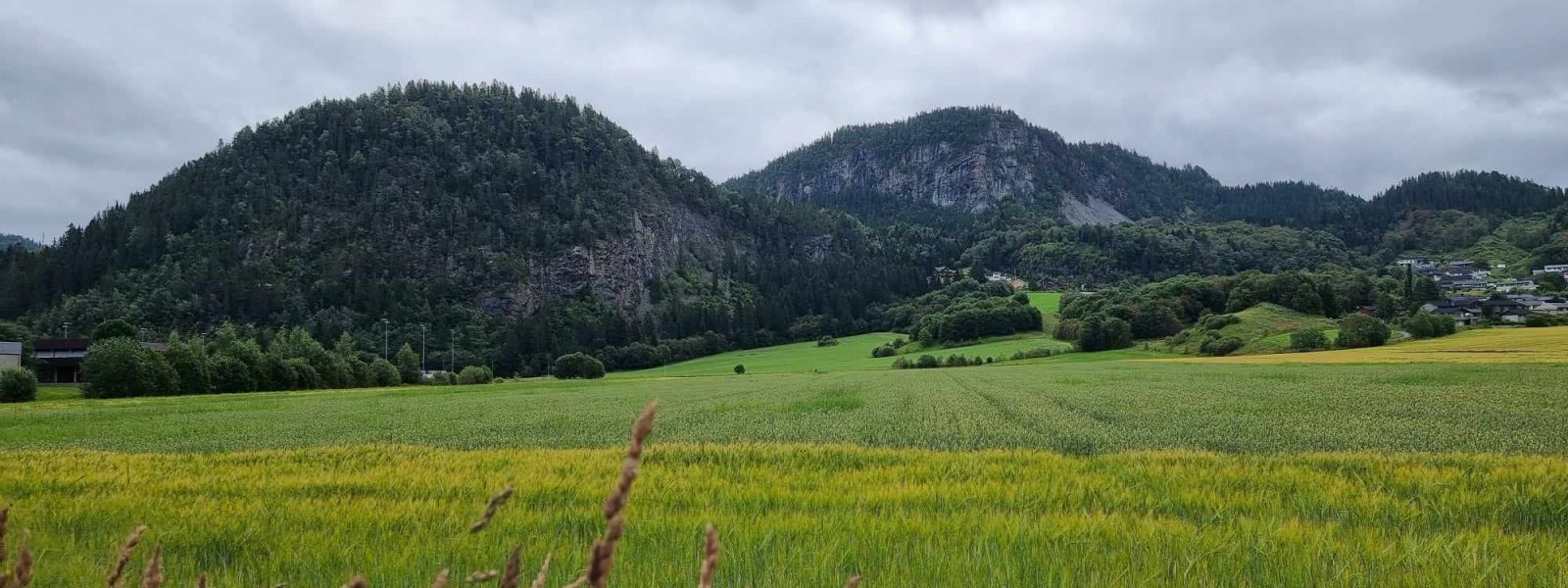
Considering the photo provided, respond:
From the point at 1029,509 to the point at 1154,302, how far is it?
124 metres

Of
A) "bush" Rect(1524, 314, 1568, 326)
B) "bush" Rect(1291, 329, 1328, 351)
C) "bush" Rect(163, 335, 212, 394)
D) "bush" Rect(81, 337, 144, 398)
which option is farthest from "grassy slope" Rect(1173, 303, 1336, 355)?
"bush" Rect(81, 337, 144, 398)

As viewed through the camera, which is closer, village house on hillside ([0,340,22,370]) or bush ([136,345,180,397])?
bush ([136,345,180,397])

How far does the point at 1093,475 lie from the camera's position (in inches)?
356

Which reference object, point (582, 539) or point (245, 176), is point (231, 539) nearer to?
point (582, 539)

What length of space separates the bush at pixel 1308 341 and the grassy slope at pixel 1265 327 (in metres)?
2.00

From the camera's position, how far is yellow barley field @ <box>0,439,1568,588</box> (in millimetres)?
4910

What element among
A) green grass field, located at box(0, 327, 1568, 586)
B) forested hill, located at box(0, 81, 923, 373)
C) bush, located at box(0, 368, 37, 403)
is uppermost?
forested hill, located at box(0, 81, 923, 373)

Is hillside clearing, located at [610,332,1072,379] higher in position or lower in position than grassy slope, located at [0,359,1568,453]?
lower

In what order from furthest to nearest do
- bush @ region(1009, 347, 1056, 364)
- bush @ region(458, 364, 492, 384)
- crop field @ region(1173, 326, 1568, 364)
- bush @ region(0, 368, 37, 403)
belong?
bush @ region(1009, 347, 1056, 364), bush @ region(458, 364, 492, 384), bush @ region(0, 368, 37, 403), crop field @ region(1173, 326, 1568, 364)

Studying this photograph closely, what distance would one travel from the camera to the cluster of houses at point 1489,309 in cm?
11529

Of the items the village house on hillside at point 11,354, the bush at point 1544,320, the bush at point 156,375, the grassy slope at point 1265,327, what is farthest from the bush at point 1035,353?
the village house on hillside at point 11,354

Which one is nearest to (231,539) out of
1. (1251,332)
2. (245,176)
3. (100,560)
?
(100,560)

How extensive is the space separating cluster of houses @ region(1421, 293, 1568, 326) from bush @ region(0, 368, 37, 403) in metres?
158

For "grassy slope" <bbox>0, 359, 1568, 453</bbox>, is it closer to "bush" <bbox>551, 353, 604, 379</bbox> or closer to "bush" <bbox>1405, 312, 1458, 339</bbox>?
"bush" <bbox>1405, 312, 1458, 339</bbox>
